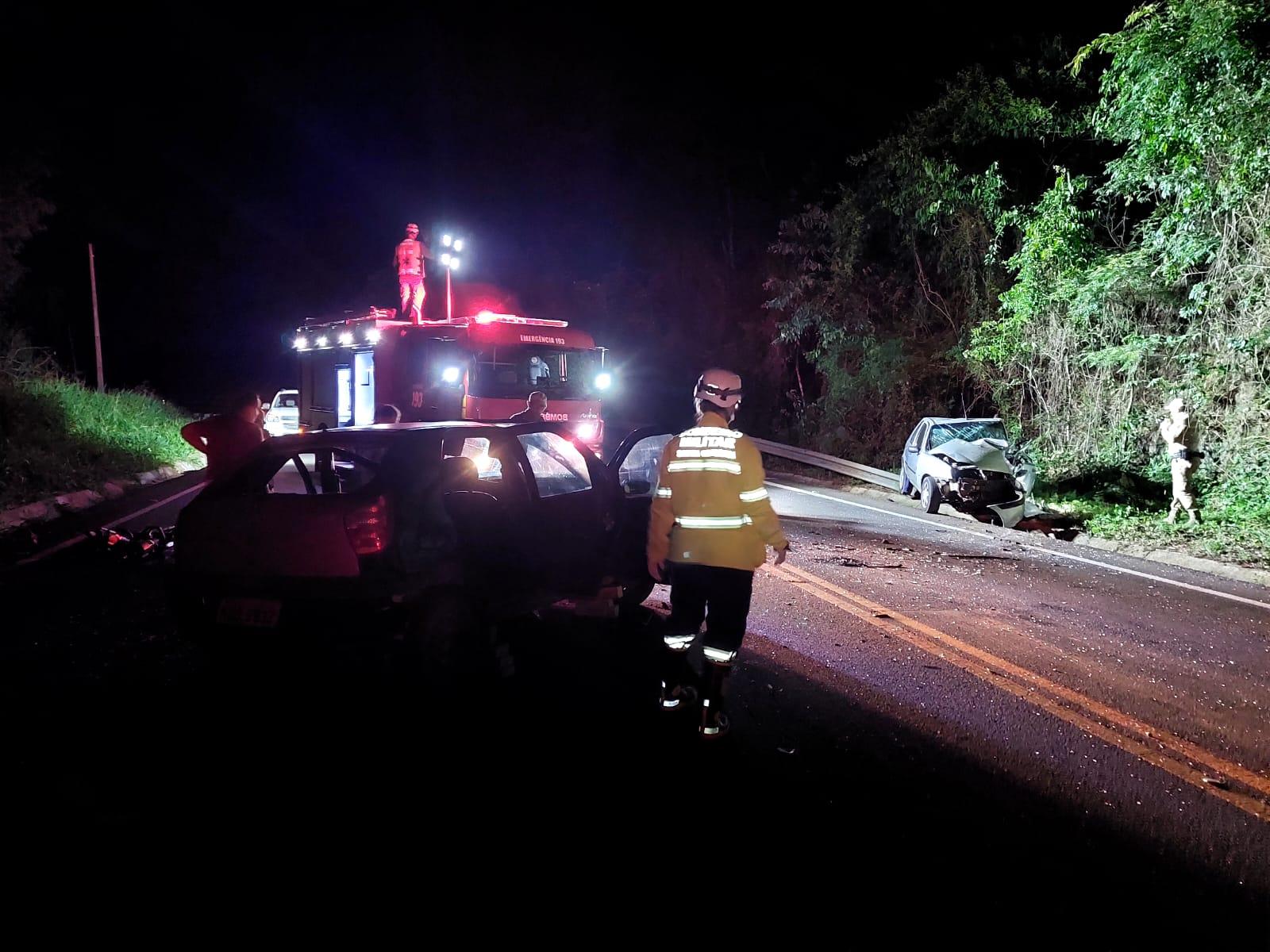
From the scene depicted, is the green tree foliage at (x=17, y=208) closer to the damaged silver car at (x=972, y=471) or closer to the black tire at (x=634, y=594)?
the damaged silver car at (x=972, y=471)

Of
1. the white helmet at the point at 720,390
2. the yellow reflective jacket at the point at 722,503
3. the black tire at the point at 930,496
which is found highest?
the white helmet at the point at 720,390

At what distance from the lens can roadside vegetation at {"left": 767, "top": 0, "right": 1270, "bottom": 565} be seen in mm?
12062

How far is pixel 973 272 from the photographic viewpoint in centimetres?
2045

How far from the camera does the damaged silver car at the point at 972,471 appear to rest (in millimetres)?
13117

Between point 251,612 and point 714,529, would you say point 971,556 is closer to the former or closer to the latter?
point 714,529

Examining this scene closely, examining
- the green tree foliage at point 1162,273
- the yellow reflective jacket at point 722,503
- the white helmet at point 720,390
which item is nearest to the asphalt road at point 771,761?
the yellow reflective jacket at point 722,503

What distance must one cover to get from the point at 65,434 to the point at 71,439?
38 centimetres

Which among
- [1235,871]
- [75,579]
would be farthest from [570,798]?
[75,579]

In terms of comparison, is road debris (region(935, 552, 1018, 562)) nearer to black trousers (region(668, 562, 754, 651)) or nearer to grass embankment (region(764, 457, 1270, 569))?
grass embankment (region(764, 457, 1270, 569))

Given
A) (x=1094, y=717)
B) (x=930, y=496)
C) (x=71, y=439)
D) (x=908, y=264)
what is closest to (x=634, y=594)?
(x=1094, y=717)

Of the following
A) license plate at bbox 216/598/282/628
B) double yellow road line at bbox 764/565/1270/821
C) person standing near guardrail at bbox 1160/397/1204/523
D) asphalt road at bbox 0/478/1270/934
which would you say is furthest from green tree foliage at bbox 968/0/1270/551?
license plate at bbox 216/598/282/628

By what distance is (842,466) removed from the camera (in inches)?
770

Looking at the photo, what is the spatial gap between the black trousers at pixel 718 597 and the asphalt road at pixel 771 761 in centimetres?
55

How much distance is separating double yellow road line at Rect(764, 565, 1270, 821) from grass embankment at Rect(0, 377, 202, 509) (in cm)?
1321
